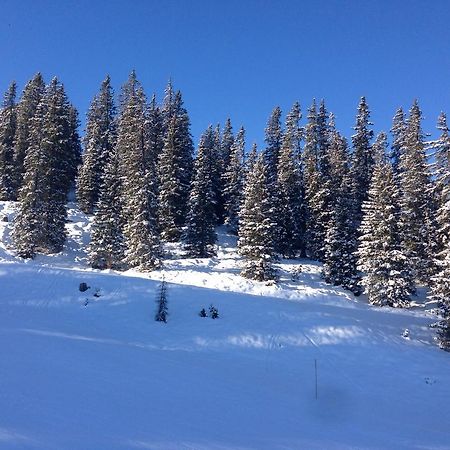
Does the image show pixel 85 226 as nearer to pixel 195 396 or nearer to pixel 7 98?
Result: pixel 7 98

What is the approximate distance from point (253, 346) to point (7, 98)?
57.6 m

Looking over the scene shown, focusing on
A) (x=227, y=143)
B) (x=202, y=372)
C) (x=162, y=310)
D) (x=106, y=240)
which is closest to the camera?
(x=202, y=372)

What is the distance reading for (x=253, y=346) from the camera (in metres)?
17.4

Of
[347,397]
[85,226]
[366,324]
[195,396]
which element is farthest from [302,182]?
[195,396]

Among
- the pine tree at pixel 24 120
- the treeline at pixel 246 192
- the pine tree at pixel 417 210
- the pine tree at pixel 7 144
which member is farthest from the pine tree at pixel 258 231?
the pine tree at pixel 7 144

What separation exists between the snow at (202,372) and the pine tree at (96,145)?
85.3ft

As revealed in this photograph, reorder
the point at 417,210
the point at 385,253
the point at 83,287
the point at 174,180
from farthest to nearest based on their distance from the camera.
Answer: the point at 174,180 < the point at 417,210 < the point at 385,253 < the point at 83,287

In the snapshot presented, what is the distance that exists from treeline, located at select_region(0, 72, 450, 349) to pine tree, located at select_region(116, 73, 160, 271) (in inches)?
4.7

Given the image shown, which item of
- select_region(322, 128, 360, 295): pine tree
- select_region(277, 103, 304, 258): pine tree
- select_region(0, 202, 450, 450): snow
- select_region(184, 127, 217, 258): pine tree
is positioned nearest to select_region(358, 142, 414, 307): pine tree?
select_region(322, 128, 360, 295): pine tree

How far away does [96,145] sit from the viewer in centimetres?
5125

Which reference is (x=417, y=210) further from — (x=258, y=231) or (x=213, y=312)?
(x=213, y=312)

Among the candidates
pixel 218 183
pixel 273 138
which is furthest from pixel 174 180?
pixel 273 138

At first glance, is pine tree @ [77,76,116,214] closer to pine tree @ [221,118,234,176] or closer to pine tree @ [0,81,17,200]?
pine tree @ [0,81,17,200]

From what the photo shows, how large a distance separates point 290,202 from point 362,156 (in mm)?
11742
